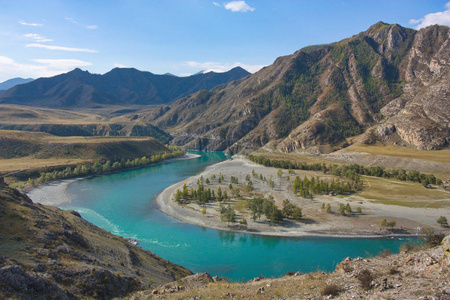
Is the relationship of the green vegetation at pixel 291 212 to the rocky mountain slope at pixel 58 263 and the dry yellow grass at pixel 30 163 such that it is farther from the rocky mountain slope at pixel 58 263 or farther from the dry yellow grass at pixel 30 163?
Result: the dry yellow grass at pixel 30 163

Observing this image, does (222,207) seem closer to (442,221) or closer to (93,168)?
(442,221)

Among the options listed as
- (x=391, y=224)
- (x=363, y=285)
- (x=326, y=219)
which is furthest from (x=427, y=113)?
(x=363, y=285)

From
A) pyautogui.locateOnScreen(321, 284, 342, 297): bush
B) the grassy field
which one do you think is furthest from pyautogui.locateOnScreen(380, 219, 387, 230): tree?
the grassy field

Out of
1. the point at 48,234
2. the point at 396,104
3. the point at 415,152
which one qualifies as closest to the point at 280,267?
the point at 48,234

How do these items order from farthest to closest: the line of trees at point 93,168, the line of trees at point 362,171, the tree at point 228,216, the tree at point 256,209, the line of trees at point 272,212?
the line of trees at point 93,168, the line of trees at point 362,171, the tree at point 256,209, the line of trees at point 272,212, the tree at point 228,216

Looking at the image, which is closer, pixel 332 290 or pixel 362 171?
pixel 332 290

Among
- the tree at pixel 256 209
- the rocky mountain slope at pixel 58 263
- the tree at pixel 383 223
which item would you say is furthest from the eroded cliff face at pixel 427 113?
the rocky mountain slope at pixel 58 263

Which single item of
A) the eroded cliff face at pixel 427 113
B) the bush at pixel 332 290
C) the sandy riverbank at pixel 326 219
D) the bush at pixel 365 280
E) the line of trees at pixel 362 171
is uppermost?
the eroded cliff face at pixel 427 113
